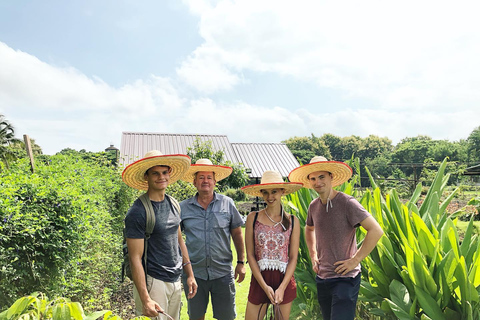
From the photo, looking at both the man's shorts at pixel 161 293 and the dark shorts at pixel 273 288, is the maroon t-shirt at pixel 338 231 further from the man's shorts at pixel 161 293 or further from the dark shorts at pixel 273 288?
the man's shorts at pixel 161 293

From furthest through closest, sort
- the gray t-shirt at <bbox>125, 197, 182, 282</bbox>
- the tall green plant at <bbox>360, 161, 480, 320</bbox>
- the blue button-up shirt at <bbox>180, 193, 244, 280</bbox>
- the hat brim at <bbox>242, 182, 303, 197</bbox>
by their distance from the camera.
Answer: the blue button-up shirt at <bbox>180, 193, 244, 280</bbox>
the hat brim at <bbox>242, 182, 303, 197</bbox>
the tall green plant at <bbox>360, 161, 480, 320</bbox>
the gray t-shirt at <bbox>125, 197, 182, 282</bbox>

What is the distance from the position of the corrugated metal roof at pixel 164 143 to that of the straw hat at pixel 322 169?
10.9 meters

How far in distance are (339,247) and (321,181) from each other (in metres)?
0.54

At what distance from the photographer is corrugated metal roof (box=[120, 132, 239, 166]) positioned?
47.6ft

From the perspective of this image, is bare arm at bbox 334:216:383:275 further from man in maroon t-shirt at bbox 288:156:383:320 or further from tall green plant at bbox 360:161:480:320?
tall green plant at bbox 360:161:480:320

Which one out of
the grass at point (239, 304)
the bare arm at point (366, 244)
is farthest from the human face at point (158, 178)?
the grass at point (239, 304)

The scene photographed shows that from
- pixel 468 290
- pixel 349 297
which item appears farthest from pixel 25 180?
pixel 468 290

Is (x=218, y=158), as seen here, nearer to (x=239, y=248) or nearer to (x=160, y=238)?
(x=239, y=248)

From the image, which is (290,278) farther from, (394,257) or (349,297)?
(394,257)

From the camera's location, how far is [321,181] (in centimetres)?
299

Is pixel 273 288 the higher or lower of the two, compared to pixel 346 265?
lower

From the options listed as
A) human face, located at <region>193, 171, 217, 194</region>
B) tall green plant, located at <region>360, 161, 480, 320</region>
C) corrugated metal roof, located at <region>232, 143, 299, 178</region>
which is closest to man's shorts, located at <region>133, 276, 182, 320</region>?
human face, located at <region>193, 171, 217, 194</region>

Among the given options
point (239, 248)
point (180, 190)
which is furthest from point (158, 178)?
point (180, 190)

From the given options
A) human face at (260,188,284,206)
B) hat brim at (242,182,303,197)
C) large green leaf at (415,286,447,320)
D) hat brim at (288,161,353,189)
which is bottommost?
large green leaf at (415,286,447,320)
